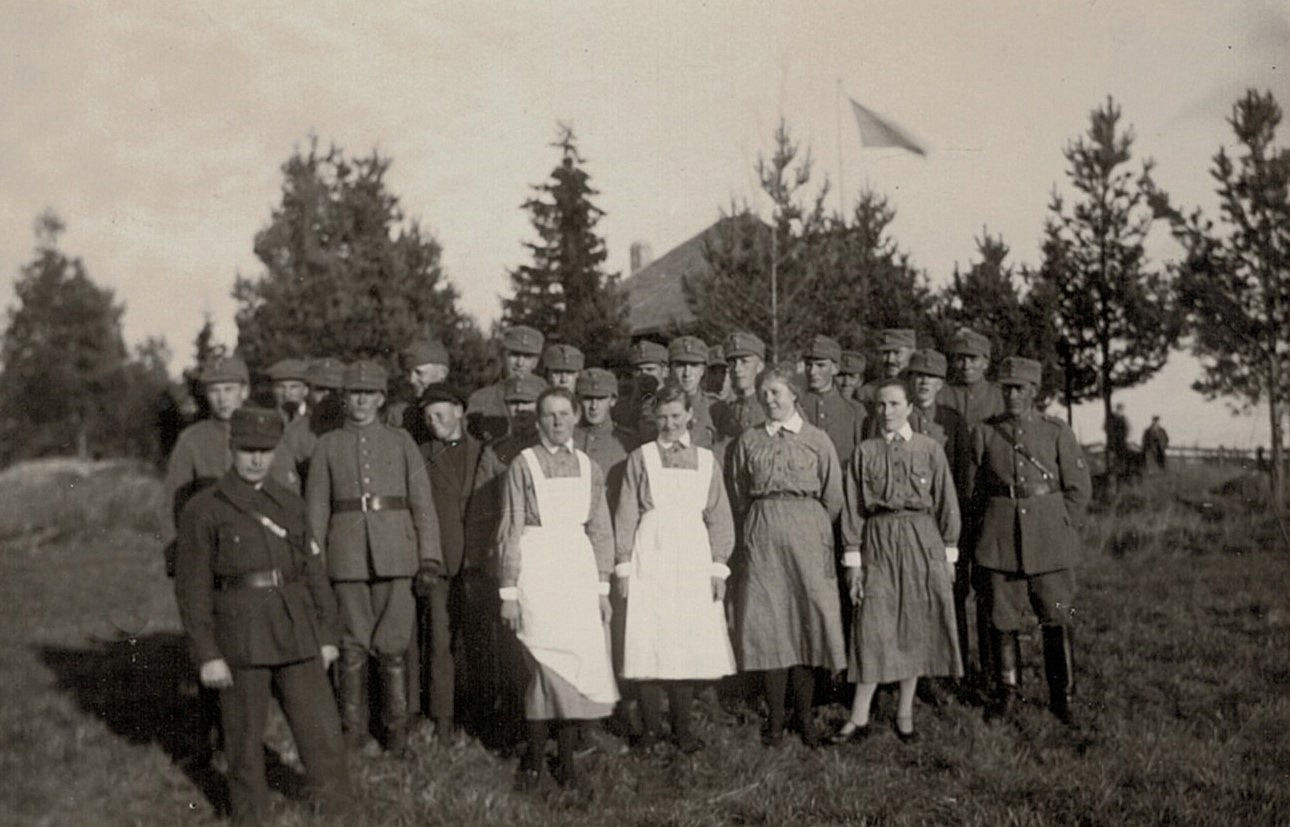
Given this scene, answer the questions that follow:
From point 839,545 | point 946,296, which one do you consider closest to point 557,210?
point 946,296

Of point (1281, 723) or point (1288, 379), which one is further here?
point (1288, 379)

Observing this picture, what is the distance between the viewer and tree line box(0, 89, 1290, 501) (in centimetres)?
1470

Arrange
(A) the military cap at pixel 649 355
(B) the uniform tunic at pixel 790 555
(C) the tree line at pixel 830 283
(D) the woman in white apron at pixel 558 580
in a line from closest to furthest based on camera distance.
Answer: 1. (D) the woman in white apron at pixel 558 580
2. (B) the uniform tunic at pixel 790 555
3. (A) the military cap at pixel 649 355
4. (C) the tree line at pixel 830 283

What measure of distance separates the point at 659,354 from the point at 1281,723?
4482 millimetres

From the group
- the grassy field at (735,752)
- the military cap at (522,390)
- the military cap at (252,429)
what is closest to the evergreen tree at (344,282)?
the grassy field at (735,752)

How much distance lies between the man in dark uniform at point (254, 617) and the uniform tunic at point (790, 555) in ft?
7.72

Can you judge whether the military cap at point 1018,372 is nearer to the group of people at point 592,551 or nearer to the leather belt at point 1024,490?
the group of people at point 592,551

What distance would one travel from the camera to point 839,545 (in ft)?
21.9

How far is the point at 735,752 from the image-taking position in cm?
570

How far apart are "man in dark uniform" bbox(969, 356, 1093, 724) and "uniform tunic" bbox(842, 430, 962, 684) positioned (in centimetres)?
50

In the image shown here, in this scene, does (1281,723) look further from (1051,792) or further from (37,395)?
(37,395)

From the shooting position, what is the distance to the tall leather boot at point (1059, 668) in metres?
6.29

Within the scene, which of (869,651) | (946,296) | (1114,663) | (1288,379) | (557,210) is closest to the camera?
(869,651)

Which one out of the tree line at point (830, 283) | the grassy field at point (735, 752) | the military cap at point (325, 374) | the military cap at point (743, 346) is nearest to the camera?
the grassy field at point (735, 752)
